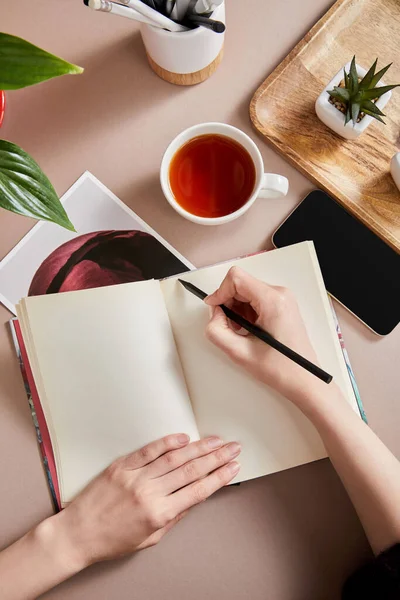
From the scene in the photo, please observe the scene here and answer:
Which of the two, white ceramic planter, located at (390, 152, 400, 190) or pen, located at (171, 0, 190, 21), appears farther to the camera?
white ceramic planter, located at (390, 152, 400, 190)

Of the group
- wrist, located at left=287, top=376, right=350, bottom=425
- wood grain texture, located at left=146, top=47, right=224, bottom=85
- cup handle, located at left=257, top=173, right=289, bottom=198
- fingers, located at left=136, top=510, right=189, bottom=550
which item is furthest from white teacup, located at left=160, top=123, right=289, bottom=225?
fingers, located at left=136, top=510, right=189, bottom=550

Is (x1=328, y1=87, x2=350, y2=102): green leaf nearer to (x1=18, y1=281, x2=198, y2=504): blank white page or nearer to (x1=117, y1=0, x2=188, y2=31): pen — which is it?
(x1=117, y1=0, x2=188, y2=31): pen

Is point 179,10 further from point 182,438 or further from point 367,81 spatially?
point 182,438

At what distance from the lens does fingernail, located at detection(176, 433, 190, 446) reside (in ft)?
2.29

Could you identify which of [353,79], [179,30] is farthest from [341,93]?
[179,30]

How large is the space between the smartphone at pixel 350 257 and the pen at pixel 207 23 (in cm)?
26

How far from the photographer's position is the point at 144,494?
685mm

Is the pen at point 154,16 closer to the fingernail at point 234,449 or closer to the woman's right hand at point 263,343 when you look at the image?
the woman's right hand at point 263,343

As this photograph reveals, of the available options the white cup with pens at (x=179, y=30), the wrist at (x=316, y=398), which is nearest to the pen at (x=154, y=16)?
the white cup with pens at (x=179, y=30)

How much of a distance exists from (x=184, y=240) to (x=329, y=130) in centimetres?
27

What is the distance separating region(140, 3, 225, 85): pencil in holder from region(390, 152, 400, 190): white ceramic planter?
293 mm

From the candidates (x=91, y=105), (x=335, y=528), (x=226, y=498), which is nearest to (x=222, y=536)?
(x=226, y=498)

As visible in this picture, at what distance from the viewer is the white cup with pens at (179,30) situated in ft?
1.85

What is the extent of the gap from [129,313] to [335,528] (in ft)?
1.37
